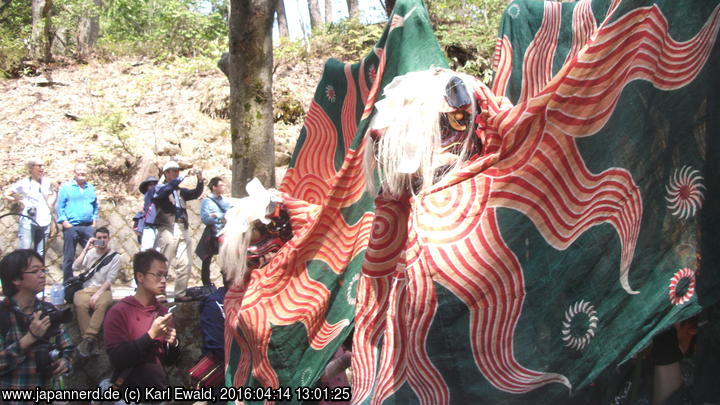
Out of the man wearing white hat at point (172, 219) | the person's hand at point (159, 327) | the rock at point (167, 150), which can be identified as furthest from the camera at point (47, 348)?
the rock at point (167, 150)

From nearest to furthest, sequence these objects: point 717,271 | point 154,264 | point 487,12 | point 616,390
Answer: point 717,271
point 616,390
point 154,264
point 487,12

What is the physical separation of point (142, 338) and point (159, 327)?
0.11m

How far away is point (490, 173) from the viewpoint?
1.80 m

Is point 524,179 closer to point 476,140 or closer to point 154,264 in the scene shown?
point 476,140

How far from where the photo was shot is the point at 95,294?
180 inches

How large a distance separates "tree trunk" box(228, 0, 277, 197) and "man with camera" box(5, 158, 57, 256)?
178 inches

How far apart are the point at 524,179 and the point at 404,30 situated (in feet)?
3.88

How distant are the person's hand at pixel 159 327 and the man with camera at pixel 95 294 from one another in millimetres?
800

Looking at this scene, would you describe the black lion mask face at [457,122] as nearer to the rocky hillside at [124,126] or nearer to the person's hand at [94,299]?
the person's hand at [94,299]

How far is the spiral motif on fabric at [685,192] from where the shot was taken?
5.56ft

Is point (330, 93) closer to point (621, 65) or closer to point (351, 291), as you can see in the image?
point (351, 291)

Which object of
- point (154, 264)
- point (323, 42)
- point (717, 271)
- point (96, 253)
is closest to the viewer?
point (717, 271)

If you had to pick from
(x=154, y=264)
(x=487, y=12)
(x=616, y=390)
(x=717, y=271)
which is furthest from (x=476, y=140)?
(x=487, y=12)

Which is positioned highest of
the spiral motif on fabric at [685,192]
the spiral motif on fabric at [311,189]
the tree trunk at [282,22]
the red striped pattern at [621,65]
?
the tree trunk at [282,22]
